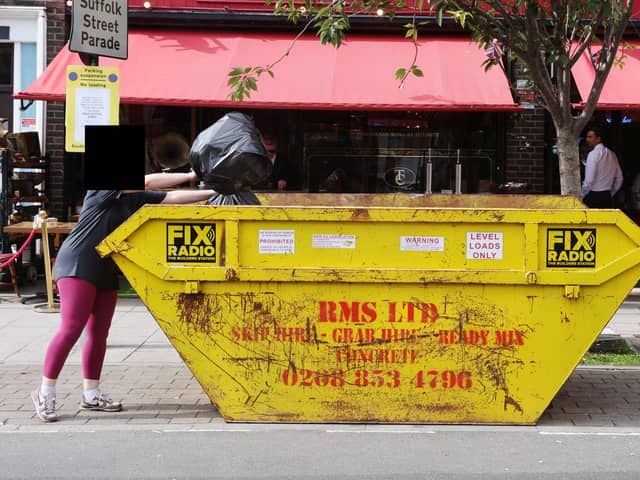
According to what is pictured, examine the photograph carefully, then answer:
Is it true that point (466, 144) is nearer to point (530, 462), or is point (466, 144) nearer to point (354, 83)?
point (354, 83)

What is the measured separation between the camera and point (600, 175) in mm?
11859

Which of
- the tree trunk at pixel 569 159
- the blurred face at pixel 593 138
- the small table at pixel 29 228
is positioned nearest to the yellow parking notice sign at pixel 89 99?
the small table at pixel 29 228

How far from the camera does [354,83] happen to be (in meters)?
11.4

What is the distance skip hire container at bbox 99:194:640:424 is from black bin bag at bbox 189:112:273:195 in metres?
0.49

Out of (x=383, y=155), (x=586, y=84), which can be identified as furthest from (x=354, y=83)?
(x=586, y=84)

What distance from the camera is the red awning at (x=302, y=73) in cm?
1102

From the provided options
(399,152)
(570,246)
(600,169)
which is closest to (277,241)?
(570,246)

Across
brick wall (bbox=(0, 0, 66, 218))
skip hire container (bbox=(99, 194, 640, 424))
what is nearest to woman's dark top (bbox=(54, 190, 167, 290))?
skip hire container (bbox=(99, 194, 640, 424))

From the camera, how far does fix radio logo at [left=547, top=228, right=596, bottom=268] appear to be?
5738mm

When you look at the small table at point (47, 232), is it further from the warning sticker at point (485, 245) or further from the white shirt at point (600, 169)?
the white shirt at point (600, 169)

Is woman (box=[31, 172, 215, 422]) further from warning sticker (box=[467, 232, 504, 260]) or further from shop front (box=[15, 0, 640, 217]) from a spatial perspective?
shop front (box=[15, 0, 640, 217])

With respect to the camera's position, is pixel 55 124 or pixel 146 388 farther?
pixel 55 124

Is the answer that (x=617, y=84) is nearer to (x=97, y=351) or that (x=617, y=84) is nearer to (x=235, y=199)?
(x=235, y=199)

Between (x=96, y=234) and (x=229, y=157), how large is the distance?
1.00m
